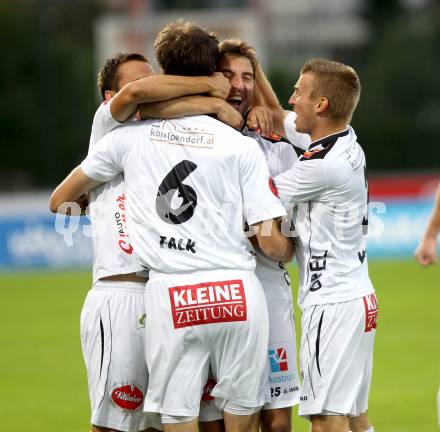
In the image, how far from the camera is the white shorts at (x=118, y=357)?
18.4 ft

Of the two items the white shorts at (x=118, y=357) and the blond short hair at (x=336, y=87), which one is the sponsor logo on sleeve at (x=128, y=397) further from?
the blond short hair at (x=336, y=87)

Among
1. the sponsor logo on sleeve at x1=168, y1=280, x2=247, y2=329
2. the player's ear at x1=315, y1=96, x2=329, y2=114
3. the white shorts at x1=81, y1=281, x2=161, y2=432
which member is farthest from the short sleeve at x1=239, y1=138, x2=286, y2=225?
the white shorts at x1=81, y1=281, x2=161, y2=432

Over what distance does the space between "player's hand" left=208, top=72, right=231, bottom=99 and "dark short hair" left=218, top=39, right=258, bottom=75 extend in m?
0.42

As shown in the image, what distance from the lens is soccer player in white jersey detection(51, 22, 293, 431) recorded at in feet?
17.0

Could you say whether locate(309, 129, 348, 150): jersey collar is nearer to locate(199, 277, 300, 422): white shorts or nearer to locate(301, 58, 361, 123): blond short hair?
locate(301, 58, 361, 123): blond short hair

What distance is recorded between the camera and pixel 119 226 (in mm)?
5688

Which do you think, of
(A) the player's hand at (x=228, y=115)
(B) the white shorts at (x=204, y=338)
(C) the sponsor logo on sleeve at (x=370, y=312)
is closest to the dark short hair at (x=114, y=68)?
(A) the player's hand at (x=228, y=115)

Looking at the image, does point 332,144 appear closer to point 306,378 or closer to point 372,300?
point 372,300

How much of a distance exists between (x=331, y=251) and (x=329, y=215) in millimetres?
202

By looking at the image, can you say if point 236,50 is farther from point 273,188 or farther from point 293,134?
point 273,188

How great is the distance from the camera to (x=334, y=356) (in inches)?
213

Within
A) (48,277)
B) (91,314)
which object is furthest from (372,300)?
(48,277)

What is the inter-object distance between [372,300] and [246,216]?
915mm

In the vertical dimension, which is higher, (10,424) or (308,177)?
(308,177)
